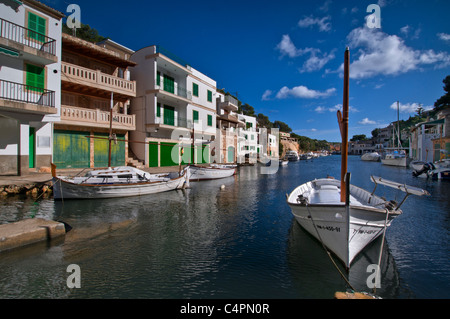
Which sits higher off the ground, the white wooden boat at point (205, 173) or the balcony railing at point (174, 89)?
the balcony railing at point (174, 89)

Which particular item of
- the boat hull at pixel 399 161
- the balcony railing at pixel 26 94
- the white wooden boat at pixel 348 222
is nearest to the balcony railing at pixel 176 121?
the balcony railing at pixel 26 94

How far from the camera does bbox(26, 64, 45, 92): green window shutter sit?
15.4 m

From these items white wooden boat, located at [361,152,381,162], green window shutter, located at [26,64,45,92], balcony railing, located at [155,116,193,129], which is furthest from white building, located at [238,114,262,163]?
white wooden boat, located at [361,152,381,162]

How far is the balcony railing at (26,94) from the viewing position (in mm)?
14148

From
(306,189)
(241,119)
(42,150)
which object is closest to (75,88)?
(42,150)

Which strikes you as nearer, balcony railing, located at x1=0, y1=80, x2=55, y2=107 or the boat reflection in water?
the boat reflection in water

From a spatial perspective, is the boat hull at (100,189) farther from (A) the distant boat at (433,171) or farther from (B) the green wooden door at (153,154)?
(A) the distant boat at (433,171)

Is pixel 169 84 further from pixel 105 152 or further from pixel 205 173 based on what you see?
pixel 205 173

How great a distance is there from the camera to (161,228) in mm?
9609

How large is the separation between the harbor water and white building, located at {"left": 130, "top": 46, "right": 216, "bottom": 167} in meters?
10.8

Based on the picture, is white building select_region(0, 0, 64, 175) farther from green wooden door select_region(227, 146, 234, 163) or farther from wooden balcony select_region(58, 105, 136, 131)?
green wooden door select_region(227, 146, 234, 163)

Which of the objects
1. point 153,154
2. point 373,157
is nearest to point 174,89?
point 153,154

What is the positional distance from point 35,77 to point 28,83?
26.8 inches

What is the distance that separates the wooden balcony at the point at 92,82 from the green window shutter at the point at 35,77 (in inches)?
62.1
